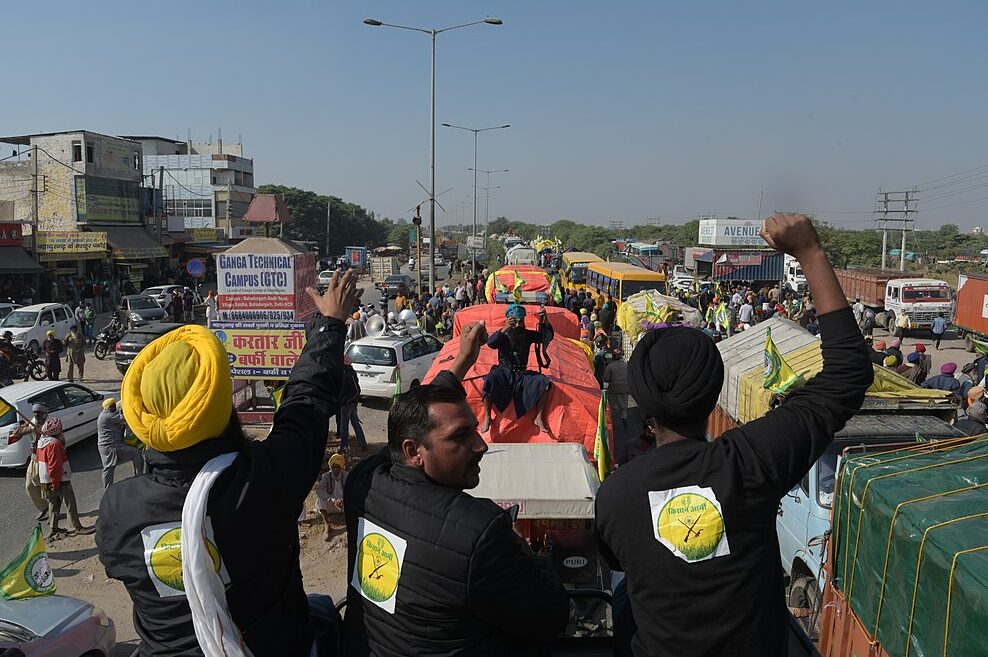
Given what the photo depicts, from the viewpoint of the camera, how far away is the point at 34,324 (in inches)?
789

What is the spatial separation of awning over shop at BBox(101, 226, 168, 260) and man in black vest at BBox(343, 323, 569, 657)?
38256 millimetres

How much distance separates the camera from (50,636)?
532 cm

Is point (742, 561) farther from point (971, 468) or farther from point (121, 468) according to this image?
point (121, 468)

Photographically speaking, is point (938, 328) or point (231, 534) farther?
point (938, 328)

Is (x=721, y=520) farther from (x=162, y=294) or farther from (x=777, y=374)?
(x=162, y=294)

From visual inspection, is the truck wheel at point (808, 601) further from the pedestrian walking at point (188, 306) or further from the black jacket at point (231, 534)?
the pedestrian walking at point (188, 306)

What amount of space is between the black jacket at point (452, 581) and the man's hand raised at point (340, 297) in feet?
2.35

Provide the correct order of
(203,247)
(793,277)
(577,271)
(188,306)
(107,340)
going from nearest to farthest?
(107,340) < (188,306) < (577,271) < (793,277) < (203,247)

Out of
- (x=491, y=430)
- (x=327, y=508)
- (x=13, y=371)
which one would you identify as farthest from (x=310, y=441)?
Answer: (x=13, y=371)

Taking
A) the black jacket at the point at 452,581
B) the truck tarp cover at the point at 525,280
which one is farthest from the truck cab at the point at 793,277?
the black jacket at the point at 452,581

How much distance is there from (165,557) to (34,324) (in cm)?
2133

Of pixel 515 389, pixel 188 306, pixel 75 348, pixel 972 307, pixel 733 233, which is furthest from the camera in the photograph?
pixel 733 233

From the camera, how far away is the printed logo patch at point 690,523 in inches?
77.8

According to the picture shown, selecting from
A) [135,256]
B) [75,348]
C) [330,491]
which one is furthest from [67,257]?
[330,491]
